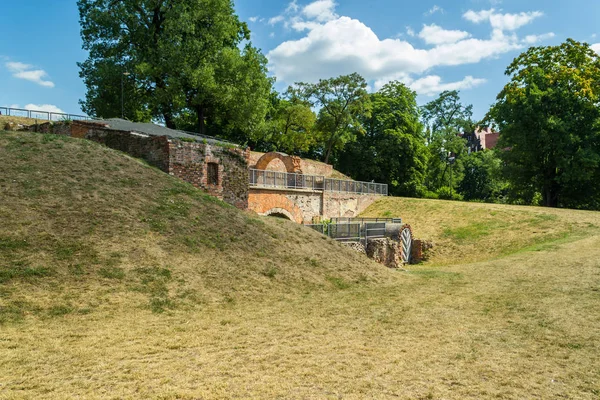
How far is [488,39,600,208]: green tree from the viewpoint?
3119cm

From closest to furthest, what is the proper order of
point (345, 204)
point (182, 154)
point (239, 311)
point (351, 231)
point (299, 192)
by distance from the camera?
1. point (239, 311)
2. point (182, 154)
3. point (351, 231)
4. point (299, 192)
5. point (345, 204)

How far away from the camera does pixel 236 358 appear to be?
606 cm

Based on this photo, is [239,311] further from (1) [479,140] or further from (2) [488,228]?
(1) [479,140]

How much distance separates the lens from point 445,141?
174 ft

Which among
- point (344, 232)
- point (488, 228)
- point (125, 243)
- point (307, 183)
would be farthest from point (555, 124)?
point (125, 243)

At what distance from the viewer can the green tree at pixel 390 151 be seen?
45.8 metres

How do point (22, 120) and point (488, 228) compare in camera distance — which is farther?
point (488, 228)

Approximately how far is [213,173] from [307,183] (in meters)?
11.9

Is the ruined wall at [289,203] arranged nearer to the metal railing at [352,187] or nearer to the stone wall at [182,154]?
the metal railing at [352,187]

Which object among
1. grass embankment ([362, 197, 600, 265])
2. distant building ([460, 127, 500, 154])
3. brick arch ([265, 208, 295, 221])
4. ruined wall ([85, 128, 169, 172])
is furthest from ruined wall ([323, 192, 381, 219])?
distant building ([460, 127, 500, 154])

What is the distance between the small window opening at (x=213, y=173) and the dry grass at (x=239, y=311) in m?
2.73

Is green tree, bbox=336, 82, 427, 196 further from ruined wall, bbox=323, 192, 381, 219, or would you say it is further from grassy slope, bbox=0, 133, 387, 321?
grassy slope, bbox=0, 133, 387, 321

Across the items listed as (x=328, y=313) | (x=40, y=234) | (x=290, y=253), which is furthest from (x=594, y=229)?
(x=40, y=234)

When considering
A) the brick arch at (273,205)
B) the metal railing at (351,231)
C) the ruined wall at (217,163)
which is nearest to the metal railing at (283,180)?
the brick arch at (273,205)
